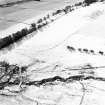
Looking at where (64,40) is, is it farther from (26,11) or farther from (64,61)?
(26,11)

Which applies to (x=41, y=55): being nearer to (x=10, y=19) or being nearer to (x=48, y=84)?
(x=48, y=84)

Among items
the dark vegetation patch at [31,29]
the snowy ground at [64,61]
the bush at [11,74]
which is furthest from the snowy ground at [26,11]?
the bush at [11,74]

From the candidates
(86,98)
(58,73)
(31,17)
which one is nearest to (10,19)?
(31,17)

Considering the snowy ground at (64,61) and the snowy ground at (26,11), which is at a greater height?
the snowy ground at (26,11)

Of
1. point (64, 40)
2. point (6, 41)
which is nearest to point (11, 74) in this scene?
point (6, 41)

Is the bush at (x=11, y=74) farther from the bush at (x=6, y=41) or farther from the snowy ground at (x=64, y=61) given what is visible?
the bush at (x=6, y=41)

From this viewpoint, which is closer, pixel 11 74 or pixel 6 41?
pixel 11 74

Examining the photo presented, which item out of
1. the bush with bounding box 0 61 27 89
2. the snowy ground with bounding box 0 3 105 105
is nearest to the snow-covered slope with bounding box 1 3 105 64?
the snowy ground with bounding box 0 3 105 105

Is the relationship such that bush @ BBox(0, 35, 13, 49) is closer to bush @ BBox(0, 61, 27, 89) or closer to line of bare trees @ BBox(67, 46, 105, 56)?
bush @ BBox(0, 61, 27, 89)
